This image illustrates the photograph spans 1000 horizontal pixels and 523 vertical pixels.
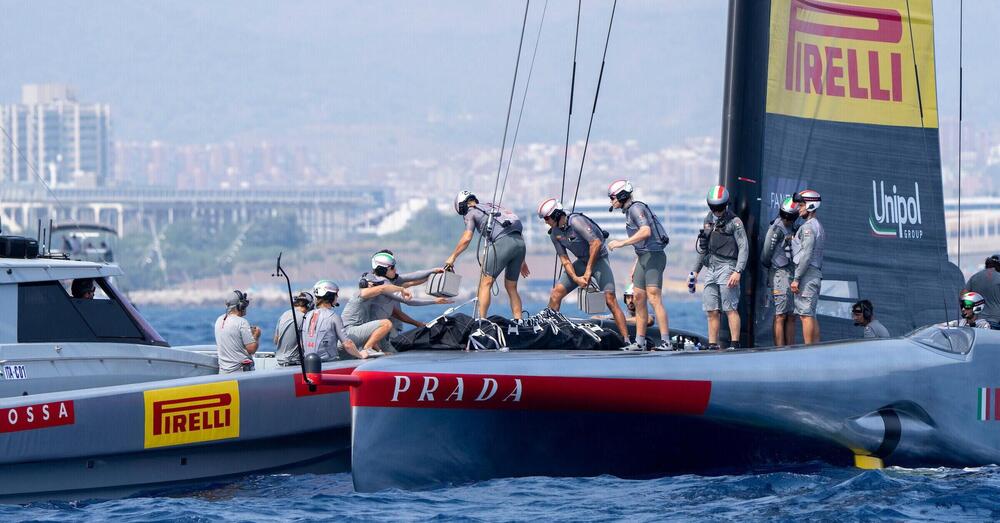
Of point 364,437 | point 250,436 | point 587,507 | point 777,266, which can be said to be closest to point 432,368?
point 364,437

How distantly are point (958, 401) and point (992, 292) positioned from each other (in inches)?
105

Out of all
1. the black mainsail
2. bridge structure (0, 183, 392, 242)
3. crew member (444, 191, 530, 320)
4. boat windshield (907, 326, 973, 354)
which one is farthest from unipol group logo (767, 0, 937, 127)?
bridge structure (0, 183, 392, 242)

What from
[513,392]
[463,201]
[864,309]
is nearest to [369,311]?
[463,201]

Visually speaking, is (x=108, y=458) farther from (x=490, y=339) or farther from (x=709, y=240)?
(x=709, y=240)

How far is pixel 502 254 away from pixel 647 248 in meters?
1.40

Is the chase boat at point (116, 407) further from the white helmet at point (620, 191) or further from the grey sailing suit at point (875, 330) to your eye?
the grey sailing suit at point (875, 330)

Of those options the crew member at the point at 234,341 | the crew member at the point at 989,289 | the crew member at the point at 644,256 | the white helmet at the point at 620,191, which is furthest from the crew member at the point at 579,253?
the crew member at the point at 989,289

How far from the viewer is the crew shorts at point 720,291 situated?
12.8 metres

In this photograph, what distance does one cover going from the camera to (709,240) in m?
12.8

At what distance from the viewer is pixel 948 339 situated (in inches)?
483

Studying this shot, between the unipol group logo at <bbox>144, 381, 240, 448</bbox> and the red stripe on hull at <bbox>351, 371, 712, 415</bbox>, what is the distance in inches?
66.1

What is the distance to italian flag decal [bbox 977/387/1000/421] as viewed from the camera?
40.2ft

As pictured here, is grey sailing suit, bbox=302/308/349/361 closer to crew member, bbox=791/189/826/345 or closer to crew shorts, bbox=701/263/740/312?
crew shorts, bbox=701/263/740/312

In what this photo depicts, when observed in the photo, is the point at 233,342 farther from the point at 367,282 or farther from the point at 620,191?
the point at 620,191
